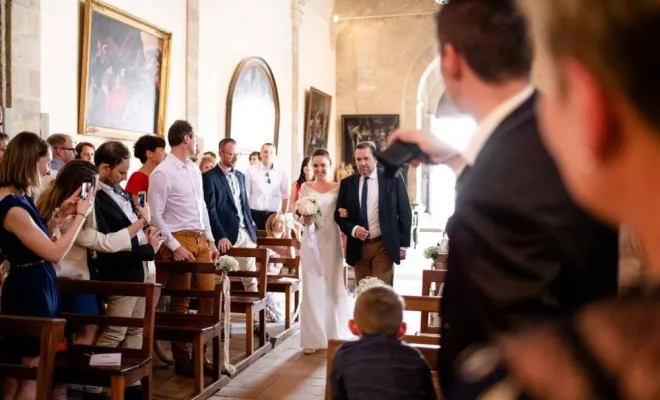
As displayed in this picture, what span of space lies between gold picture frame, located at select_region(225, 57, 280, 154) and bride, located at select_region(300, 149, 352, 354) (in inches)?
168

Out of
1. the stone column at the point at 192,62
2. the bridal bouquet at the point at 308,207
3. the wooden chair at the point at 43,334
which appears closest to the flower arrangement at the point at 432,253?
the bridal bouquet at the point at 308,207

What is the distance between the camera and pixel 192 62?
8.61m

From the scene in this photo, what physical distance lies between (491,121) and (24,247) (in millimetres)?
2973

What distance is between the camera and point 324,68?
15.1 metres

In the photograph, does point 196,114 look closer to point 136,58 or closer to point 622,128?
point 136,58

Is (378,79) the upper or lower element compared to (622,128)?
upper

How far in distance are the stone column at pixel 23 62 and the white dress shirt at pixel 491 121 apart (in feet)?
17.3

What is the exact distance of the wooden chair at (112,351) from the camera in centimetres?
346

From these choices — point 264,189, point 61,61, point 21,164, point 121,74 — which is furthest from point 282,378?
point 264,189

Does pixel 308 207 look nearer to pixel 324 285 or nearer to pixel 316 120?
pixel 324 285

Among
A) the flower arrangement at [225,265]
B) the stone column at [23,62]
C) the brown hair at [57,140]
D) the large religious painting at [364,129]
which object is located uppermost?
the large religious painting at [364,129]

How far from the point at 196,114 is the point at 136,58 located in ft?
5.09

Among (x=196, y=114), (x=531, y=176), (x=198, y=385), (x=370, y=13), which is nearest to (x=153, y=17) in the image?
(x=196, y=114)

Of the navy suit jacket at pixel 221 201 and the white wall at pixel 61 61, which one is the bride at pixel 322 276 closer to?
the navy suit jacket at pixel 221 201
